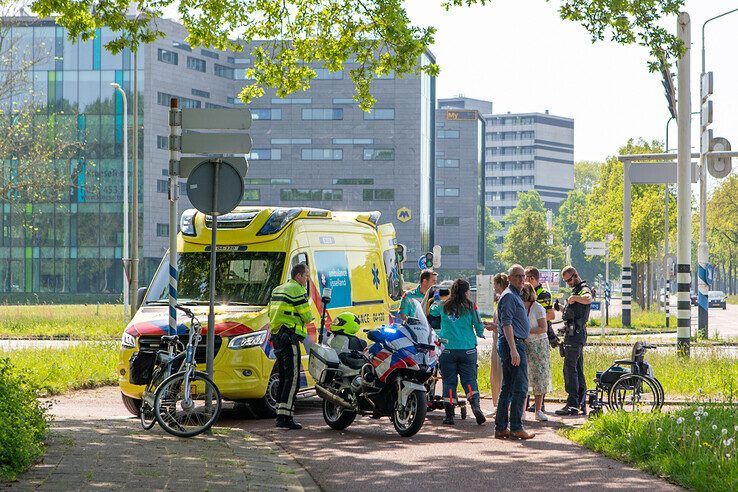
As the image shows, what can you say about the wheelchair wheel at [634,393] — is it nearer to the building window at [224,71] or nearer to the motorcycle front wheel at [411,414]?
the motorcycle front wheel at [411,414]

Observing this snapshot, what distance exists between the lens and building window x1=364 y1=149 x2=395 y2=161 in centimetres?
9456

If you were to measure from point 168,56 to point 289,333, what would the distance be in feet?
247

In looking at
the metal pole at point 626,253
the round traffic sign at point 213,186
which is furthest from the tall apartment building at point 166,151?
the round traffic sign at point 213,186

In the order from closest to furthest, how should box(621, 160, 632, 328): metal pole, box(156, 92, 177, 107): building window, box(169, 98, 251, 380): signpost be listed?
box(169, 98, 251, 380): signpost
box(621, 160, 632, 328): metal pole
box(156, 92, 177, 107): building window

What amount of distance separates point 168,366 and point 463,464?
3279 mm

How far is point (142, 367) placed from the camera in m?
12.5

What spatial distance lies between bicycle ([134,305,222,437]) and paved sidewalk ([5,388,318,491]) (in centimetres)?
15

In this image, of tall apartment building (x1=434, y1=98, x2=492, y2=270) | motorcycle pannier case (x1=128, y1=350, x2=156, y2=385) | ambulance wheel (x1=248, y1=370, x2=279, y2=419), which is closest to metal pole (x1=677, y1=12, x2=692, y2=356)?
ambulance wheel (x1=248, y1=370, x2=279, y2=419)

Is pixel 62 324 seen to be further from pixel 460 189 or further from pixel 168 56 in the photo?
pixel 460 189

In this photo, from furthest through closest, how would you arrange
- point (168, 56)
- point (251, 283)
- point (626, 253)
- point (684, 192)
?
point (168, 56) → point (626, 253) → point (684, 192) → point (251, 283)

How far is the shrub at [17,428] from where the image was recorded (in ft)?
27.6

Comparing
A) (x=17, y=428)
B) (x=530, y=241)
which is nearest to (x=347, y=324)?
(x=17, y=428)

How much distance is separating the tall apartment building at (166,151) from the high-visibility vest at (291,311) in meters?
57.6

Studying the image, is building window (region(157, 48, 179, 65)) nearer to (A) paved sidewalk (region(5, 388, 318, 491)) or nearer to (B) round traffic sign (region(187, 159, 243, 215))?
(B) round traffic sign (region(187, 159, 243, 215))
